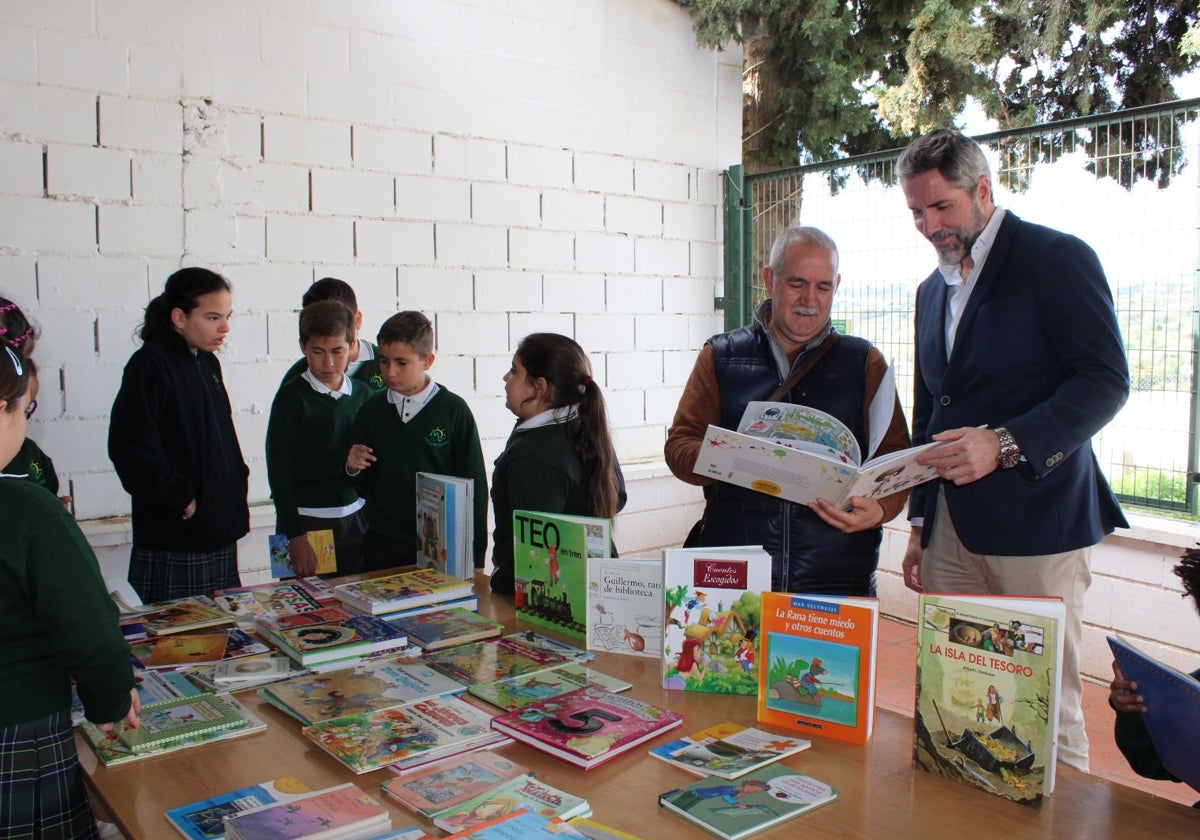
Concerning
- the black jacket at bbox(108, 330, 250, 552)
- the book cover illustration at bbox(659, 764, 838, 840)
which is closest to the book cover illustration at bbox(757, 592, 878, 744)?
the book cover illustration at bbox(659, 764, 838, 840)

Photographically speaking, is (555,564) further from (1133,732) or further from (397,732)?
(1133,732)

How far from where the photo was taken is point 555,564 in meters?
2.04

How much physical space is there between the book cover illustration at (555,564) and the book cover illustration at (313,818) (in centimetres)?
75

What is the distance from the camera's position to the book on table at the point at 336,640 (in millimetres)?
1857

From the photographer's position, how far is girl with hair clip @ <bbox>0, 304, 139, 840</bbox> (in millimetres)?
1398

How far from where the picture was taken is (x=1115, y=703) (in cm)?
147

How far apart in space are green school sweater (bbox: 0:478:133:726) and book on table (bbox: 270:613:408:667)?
0.41 metres

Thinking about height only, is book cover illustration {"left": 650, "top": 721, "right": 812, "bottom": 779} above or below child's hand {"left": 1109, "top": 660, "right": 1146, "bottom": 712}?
below

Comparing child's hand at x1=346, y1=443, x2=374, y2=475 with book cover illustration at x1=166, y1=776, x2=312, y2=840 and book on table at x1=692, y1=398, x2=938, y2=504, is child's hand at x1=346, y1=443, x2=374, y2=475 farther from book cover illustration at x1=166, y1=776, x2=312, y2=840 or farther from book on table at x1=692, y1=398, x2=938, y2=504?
book cover illustration at x1=166, y1=776, x2=312, y2=840

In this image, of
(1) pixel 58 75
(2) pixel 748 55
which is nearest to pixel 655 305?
(2) pixel 748 55

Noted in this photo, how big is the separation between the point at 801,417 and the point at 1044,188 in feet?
8.74

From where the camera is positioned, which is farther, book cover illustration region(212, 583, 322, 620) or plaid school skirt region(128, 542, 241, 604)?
plaid school skirt region(128, 542, 241, 604)

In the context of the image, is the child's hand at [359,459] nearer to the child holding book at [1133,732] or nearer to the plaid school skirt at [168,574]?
the plaid school skirt at [168,574]

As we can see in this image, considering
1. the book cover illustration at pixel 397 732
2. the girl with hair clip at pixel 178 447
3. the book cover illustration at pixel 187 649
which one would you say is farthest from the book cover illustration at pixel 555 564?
the girl with hair clip at pixel 178 447
